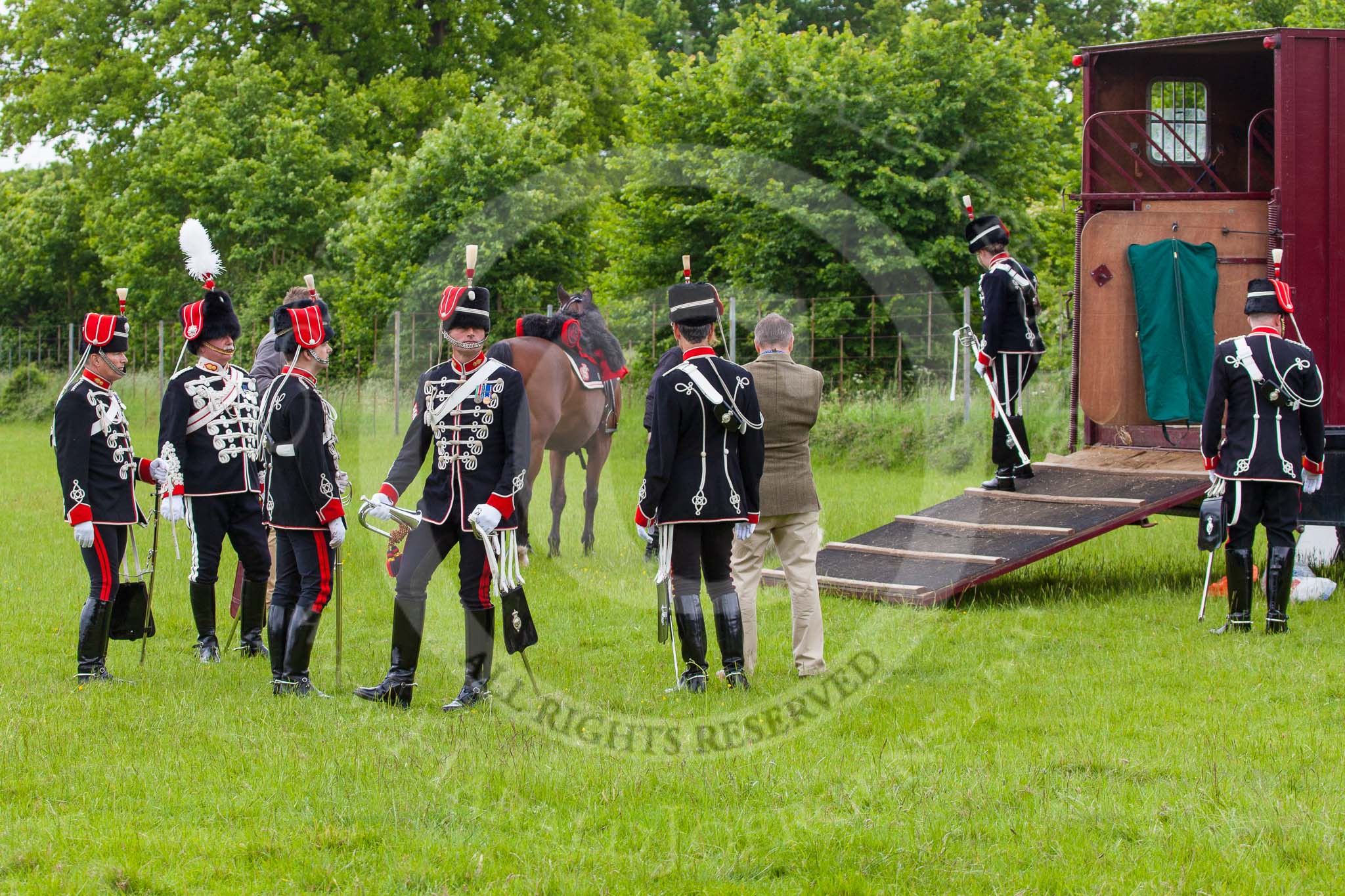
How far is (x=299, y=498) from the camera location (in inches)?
250

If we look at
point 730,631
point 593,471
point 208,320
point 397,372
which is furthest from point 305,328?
point 397,372

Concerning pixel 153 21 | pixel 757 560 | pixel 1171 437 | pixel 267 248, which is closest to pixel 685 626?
pixel 757 560

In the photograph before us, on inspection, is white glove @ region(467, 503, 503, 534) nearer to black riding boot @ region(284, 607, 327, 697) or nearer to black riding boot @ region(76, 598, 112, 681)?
black riding boot @ region(284, 607, 327, 697)

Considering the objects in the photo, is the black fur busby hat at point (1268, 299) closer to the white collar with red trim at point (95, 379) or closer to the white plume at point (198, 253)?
the white plume at point (198, 253)

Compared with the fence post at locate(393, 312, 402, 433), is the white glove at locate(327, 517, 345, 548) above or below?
below

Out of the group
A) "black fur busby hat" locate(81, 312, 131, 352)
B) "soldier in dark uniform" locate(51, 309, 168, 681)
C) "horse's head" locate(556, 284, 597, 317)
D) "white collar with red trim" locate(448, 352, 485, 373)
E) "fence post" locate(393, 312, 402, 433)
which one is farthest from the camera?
"fence post" locate(393, 312, 402, 433)

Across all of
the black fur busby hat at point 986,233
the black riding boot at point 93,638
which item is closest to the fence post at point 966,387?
the black fur busby hat at point 986,233

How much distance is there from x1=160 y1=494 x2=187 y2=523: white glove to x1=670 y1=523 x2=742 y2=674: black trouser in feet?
8.34

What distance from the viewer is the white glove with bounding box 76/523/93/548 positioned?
21.8ft

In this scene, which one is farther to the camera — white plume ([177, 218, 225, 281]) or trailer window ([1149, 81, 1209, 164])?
trailer window ([1149, 81, 1209, 164])

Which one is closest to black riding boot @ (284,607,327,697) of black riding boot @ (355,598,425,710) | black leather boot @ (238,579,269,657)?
black riding boot @ (355,598,425,710)

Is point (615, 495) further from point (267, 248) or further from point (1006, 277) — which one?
point (267, 248)

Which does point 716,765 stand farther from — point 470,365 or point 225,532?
point 225,532

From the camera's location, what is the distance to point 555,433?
1155cm
